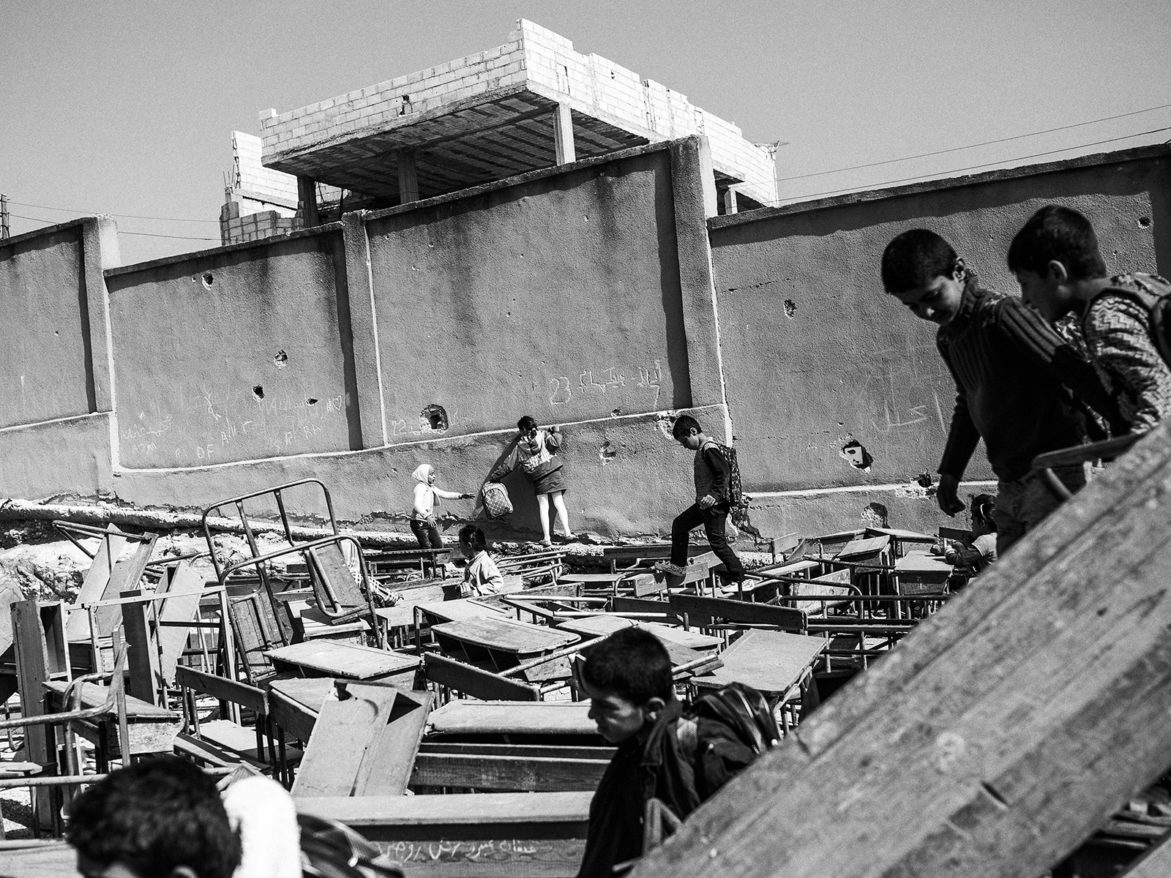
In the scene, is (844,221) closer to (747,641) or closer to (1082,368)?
(747,641)

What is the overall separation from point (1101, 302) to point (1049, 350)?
22.3 inches

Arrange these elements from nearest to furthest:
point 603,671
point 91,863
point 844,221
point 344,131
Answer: point 91,863 < point 603,671 < point 844,221 < point 344,131

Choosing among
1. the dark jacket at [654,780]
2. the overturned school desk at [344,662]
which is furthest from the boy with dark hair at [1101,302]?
the overturned school desk at [344,662]

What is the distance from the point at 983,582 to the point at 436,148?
21.5 m

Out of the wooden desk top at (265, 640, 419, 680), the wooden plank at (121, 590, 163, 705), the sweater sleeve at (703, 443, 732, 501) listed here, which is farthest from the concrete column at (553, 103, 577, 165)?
the wooden desk top at (265, 640, 419, 680)

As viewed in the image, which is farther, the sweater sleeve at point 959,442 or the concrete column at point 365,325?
the concrete column at point 365,325

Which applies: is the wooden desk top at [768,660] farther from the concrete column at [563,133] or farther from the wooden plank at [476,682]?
the concrete column at [563,133]

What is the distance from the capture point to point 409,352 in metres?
15.7

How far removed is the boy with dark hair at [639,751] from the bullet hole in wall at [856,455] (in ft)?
32.7

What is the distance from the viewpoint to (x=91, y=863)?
2.03 metres

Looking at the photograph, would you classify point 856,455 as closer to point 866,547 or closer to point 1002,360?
point 866,547

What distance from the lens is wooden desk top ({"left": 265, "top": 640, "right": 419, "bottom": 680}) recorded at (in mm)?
6020

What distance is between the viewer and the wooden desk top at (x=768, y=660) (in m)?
4.95

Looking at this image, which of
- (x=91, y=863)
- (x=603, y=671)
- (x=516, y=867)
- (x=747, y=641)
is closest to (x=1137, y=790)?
(x=91, y=863)
